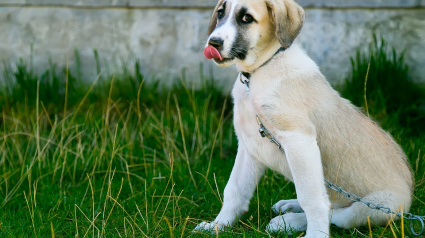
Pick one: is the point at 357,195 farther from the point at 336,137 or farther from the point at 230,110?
the point at 230,110

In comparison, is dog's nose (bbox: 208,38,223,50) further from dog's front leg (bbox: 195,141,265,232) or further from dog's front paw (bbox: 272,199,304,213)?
dog's front paw (bbox: 272,199,304,213)

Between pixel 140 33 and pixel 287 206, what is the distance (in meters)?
3.37

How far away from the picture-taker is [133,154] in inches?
214

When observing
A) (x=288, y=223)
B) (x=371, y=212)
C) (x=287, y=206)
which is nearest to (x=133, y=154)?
(x=287, y=206)

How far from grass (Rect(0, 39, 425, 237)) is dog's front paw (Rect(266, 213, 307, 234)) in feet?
0.24

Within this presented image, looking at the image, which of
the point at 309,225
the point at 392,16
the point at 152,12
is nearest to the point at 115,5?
the point at 152,12

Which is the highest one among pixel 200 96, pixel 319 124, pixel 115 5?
pixel 115 5

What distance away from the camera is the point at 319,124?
141 inches

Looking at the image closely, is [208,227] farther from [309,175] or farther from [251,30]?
[251,30]

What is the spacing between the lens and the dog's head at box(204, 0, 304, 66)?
347cm

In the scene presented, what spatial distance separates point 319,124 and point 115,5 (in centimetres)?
379

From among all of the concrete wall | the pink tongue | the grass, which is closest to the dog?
the pink tongue

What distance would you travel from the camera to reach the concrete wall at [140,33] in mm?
6250

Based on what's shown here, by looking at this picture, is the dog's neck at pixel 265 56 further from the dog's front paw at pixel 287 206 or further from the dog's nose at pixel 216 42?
the dog's front paw at pixel 287 206
